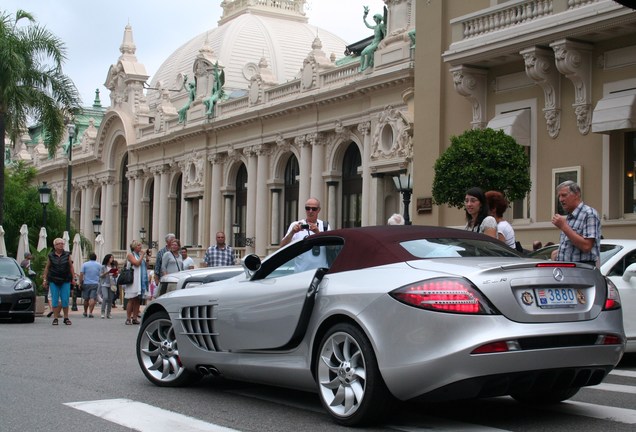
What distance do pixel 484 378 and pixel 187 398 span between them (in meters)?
2.96

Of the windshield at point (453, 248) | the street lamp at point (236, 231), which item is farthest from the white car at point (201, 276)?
the street lamp at point (236, 231)

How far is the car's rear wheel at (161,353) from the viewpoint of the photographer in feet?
29.5

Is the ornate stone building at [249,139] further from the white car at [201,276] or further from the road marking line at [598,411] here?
the road marking line at [598,411]

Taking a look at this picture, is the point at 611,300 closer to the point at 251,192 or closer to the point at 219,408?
the point at 219,408

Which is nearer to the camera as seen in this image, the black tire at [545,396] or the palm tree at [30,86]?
the black tire at [545,396]

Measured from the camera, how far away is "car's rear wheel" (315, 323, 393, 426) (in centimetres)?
660

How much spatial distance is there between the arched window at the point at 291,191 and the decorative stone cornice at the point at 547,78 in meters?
23.2

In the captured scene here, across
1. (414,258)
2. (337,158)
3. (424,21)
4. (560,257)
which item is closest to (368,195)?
(337,158)

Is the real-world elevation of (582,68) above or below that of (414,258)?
above

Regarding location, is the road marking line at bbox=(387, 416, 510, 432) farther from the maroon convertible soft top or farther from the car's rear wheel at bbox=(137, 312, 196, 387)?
the car's rear wheel at bbox=(137, 312, 196, 387)

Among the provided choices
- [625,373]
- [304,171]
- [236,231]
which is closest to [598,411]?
[625,373]

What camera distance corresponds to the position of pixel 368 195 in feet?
120

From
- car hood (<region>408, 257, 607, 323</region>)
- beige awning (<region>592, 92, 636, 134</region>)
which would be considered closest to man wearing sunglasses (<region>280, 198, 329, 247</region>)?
car hood (<region>408, 257, 607, 323</region>)

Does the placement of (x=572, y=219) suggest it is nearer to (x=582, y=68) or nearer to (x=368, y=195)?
(x=582, y=68)
